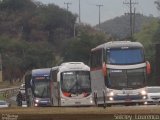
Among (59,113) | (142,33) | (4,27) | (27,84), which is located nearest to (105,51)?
(27,84)

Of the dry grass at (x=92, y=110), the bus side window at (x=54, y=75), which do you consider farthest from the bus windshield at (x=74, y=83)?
the dry grass at (x=92, y=110)

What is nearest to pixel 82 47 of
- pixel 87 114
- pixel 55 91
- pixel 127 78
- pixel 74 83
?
pixel 55 91

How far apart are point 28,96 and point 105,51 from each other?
12.7m

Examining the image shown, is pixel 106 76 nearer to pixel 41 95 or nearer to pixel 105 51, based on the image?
pixel 105 51

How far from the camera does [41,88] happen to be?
4178 centimetres

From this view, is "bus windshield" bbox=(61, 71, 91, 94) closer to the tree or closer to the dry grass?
the dry grass

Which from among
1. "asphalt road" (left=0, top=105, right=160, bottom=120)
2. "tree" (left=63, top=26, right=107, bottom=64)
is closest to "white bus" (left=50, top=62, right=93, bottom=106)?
"asphalt road" (left=0, top=105, right=160, bottom=120)

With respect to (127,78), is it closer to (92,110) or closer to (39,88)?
(39,88)

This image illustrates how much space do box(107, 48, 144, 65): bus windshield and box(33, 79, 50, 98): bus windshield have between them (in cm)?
1038

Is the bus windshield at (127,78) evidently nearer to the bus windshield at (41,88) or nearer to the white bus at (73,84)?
the white bus at (73,84)

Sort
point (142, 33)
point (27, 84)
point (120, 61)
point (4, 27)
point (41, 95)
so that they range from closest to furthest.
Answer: point (120, 61) → point (41, 95) → point (27, 84) → point (142, 33) → point (4, 27)

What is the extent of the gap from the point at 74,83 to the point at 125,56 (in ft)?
14.0

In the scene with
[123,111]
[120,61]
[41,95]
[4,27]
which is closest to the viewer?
[123,111]

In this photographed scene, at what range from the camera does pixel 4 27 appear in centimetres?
12562
